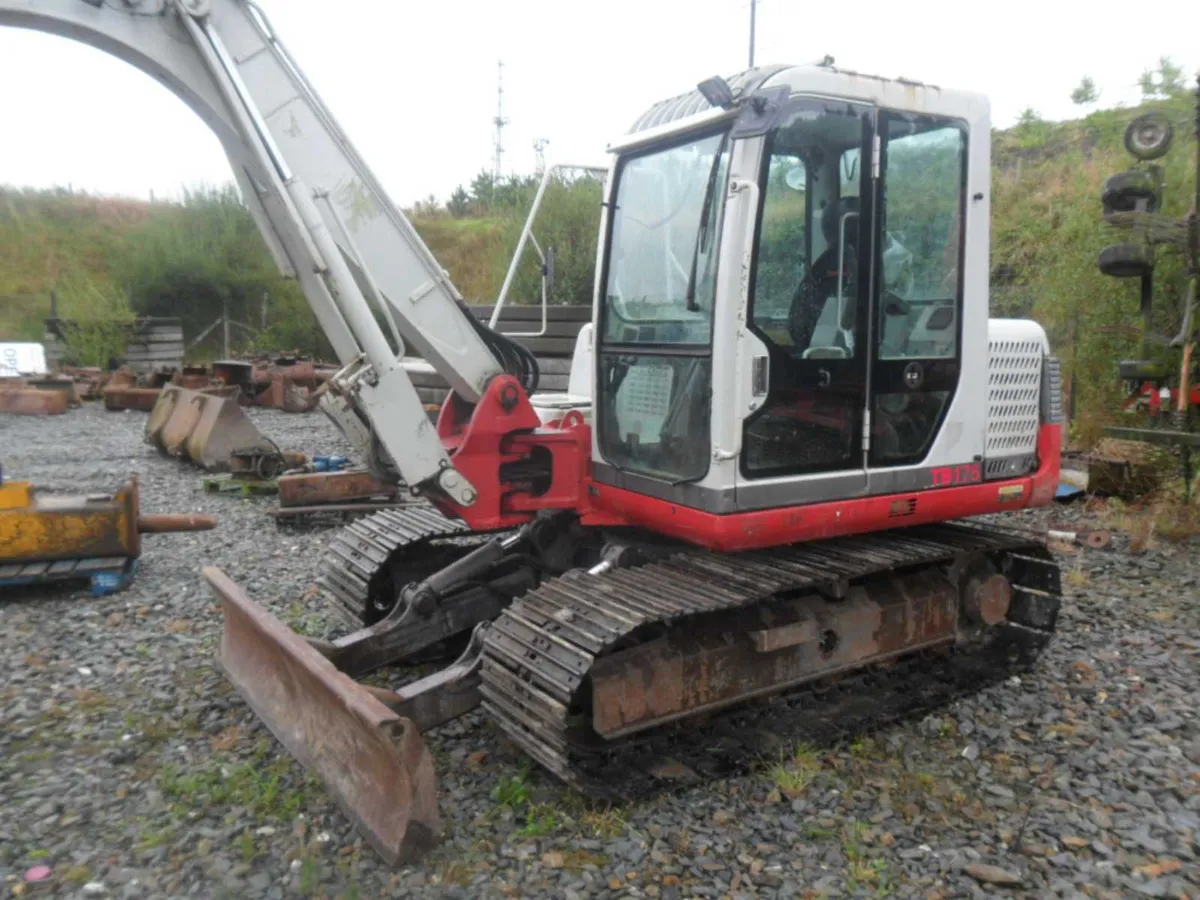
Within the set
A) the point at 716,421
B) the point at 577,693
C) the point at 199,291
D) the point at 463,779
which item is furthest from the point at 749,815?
the point at 199,291

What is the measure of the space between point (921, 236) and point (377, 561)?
300 cm

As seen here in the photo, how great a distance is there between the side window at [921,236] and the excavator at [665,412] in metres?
0.01

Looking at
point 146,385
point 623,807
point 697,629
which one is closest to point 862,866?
point 623,807

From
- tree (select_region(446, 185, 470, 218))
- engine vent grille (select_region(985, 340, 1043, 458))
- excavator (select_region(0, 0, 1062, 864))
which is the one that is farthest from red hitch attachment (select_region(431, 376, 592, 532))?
tree (select_region(446, 185, 470, 218))

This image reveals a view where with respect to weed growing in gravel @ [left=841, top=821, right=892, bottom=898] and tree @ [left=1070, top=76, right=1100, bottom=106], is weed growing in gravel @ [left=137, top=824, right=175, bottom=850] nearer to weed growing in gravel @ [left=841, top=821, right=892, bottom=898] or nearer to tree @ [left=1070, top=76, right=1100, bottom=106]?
weed growing in gravel @ [left=841, top=821, right=892, bottom=898]

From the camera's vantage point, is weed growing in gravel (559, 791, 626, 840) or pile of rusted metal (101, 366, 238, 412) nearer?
weed growing in gravel (559, 791, 626, 840)

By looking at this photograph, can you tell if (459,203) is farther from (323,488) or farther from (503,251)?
(323,488)

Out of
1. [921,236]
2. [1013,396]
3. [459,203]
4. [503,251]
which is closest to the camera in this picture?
[921,236]

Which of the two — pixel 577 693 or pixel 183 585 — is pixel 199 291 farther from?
pixel 577 693

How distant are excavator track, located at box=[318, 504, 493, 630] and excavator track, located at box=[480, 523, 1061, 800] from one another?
1282 millimetres

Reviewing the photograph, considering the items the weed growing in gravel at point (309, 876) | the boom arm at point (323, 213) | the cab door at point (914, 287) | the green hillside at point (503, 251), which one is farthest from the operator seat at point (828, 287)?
the green hillside at point (503, 251)

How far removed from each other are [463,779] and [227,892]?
0.95 m

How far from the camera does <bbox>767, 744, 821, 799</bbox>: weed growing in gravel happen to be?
366cm

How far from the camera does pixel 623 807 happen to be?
3.51 metres
